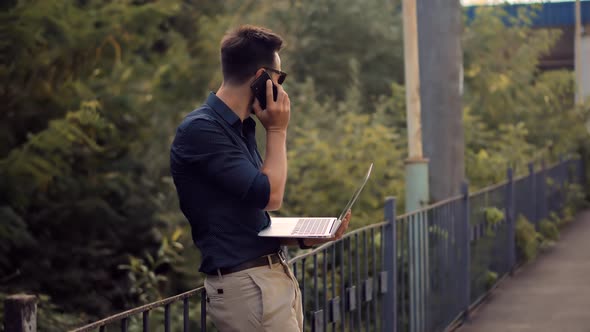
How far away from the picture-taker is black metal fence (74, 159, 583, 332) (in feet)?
17.6

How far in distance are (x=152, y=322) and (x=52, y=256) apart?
2.40m

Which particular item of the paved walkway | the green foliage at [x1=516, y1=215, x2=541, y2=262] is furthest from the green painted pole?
the green foliage at [x1=516, y1=215, x2=541, y2=262]

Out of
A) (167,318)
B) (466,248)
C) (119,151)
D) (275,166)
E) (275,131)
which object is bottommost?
(466,248)

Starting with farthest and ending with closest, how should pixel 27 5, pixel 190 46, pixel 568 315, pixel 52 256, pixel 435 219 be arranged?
pixel 190 46, pixel 52 256, pixel 568 315, pixel 27 5, pixel 435 219

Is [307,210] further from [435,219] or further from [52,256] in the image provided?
[435,219]

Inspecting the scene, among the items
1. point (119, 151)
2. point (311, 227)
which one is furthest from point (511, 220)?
point (311, 227)

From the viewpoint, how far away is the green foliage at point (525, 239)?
44.9ft

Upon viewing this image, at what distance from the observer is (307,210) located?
1335cm

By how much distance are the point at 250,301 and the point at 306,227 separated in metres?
0.33

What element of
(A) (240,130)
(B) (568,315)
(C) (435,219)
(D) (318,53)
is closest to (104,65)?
(C) (435,219)

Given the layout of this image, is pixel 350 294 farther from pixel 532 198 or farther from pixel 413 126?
pixel 532 198

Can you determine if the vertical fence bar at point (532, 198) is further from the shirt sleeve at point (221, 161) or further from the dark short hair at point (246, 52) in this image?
the shirt sleeve at point (221, 161)

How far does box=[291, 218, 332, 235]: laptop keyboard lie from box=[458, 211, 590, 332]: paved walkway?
225 inches

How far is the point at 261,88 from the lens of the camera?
3.62 m
